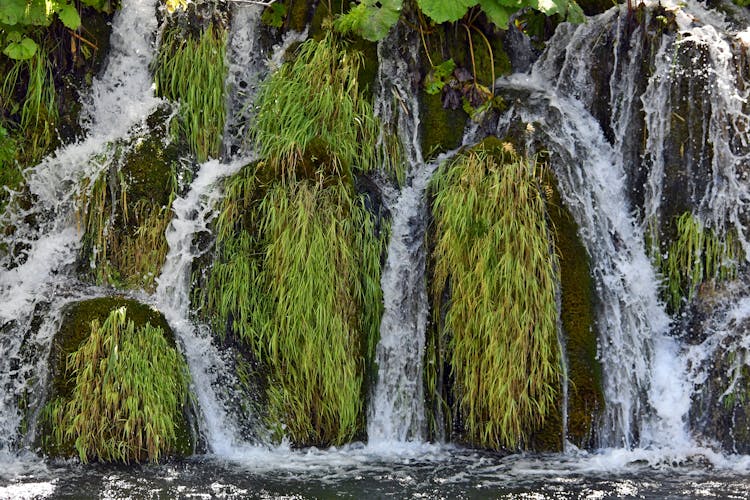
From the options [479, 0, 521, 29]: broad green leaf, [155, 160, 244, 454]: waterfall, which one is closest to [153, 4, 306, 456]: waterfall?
[155, 160, 244, 454]: waterfall

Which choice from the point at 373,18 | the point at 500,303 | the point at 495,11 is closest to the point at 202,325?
the point at 500,303

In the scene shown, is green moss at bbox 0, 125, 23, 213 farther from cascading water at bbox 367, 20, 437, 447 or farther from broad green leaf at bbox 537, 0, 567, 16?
broad green leaf at bbox 537, 0, 567, 16

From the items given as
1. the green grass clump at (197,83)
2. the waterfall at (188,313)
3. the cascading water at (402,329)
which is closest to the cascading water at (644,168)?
the cascading water at (402,329)

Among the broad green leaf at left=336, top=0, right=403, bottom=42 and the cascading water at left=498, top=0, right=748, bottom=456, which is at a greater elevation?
the broad green leaf at left=336, top=0, right=403, bottom=42

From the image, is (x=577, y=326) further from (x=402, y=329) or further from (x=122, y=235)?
(x=122, y=235)

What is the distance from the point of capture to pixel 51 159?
6.66 m

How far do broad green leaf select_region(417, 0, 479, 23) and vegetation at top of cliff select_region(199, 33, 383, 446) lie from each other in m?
1.12

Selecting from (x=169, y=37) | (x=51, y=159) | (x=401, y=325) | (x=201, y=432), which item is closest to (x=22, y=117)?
(x=51, y=159)

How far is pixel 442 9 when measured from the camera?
656cm

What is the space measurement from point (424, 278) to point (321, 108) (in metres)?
1.42

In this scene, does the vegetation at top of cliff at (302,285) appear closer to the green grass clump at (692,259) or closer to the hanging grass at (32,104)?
the hanging grass at (32,104)

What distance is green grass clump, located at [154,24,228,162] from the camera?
6875 millimetres

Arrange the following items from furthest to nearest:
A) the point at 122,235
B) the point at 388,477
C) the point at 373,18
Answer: the point at 373,18 → the point at 122,235 → the point at 388,477

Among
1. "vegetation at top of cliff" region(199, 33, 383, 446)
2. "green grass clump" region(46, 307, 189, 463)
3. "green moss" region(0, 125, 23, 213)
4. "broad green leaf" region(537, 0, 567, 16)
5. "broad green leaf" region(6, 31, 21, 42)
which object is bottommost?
"green grass clump" region(46, 307, 189, 463)
